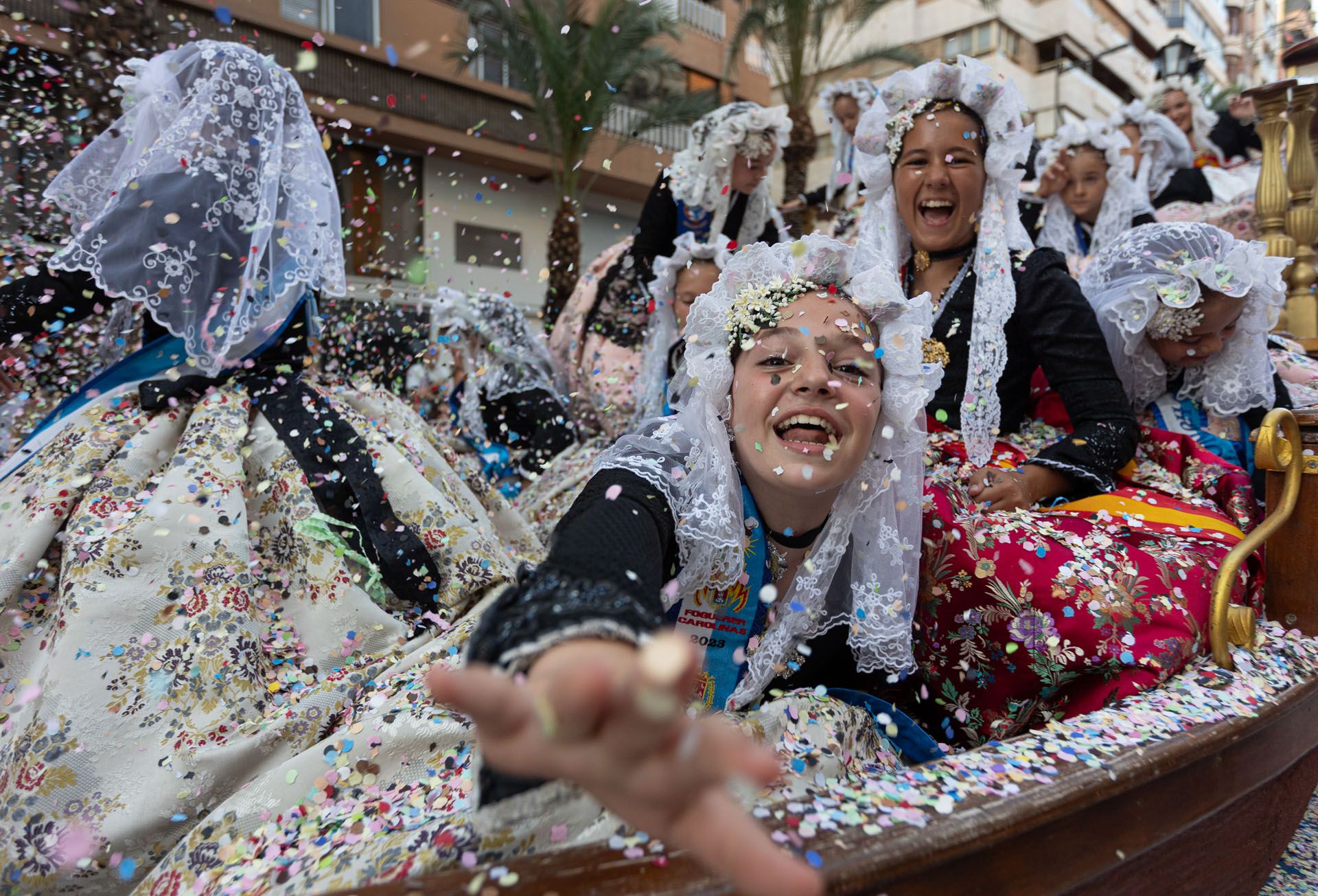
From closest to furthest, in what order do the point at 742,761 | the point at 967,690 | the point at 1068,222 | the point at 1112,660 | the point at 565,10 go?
the point at 742,761, the point at 1112,660, the point at 967,690, the point at 1068,222, the point at 565,10

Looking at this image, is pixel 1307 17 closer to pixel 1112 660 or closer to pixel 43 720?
pixel 1112 660

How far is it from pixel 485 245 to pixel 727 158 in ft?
28.0

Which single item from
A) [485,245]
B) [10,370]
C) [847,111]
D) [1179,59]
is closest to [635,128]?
[485,245]

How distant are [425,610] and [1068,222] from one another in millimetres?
3604

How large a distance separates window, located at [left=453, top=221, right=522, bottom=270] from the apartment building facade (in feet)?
0.09

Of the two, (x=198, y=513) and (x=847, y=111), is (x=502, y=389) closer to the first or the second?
(x=847, y=111)

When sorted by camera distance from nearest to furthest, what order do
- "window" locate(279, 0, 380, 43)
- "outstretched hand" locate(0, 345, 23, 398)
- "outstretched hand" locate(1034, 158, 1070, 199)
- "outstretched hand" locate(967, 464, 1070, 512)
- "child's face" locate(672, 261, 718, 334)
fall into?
"outstretched hand" locate(967, 464, 1070, 512)
"outstretched hand" locate(0, 345, 23, 398)
"child's face" locate(672, 261, 718, 334)
"outstretched hand" locate(1034, 158, 1070, 199)
"window" locate(279, 0, 380, 43)

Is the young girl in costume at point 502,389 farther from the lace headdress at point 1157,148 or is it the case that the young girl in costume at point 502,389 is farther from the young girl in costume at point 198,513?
the lace headdress at point 1157,148

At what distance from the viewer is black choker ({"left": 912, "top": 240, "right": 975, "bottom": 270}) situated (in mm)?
2568

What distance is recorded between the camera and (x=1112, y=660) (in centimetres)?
177

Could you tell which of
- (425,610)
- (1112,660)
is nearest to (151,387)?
(425,610)

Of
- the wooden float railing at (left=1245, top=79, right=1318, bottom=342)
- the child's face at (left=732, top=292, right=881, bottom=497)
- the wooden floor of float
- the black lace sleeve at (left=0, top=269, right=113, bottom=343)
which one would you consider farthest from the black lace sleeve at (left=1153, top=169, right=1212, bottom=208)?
the black lace sleeve at (left=0, top=269, right=113, bottom=343)

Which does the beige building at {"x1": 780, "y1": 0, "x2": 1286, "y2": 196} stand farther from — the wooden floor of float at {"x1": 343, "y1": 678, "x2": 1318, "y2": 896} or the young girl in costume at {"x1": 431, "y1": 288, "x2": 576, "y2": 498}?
the wooden floor of float at {"x1": 343, "y1": 678, "x2": 1318, "y2": 896}

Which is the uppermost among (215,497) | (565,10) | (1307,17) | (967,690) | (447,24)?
(447,24)
